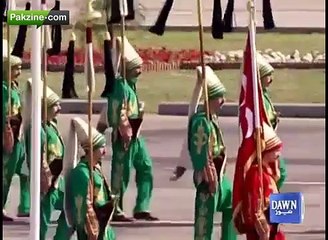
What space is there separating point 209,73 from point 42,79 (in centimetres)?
49

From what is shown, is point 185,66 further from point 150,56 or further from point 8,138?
point 8,138

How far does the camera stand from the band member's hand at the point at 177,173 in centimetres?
434

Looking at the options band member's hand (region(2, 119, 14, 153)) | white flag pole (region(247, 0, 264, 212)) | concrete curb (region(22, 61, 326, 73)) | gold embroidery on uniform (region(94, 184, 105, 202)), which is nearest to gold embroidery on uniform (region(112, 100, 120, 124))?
concrete curb (region(22, 61, 326, 73))

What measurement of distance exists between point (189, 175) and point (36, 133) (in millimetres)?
476

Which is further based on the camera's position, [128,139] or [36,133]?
[128,139]

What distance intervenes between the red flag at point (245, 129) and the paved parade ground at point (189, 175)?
0.03 m

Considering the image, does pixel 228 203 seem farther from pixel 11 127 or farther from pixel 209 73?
pixel 11 127

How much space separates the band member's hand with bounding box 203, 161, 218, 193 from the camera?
4320mm

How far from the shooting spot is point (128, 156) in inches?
172

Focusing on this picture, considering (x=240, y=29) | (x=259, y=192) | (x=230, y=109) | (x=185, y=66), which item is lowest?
(x=259, y=192)

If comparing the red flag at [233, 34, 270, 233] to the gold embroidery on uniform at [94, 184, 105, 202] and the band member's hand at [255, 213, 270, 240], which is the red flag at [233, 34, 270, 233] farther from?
the gold embroidery on uniform at [94, 184, 105, 202]

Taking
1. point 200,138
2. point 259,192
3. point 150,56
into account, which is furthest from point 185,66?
point 259,192

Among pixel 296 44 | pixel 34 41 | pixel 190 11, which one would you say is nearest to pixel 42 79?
pixel 34 41

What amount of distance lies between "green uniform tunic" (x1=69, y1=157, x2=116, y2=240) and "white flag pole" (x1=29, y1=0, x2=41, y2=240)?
0.11 meters
